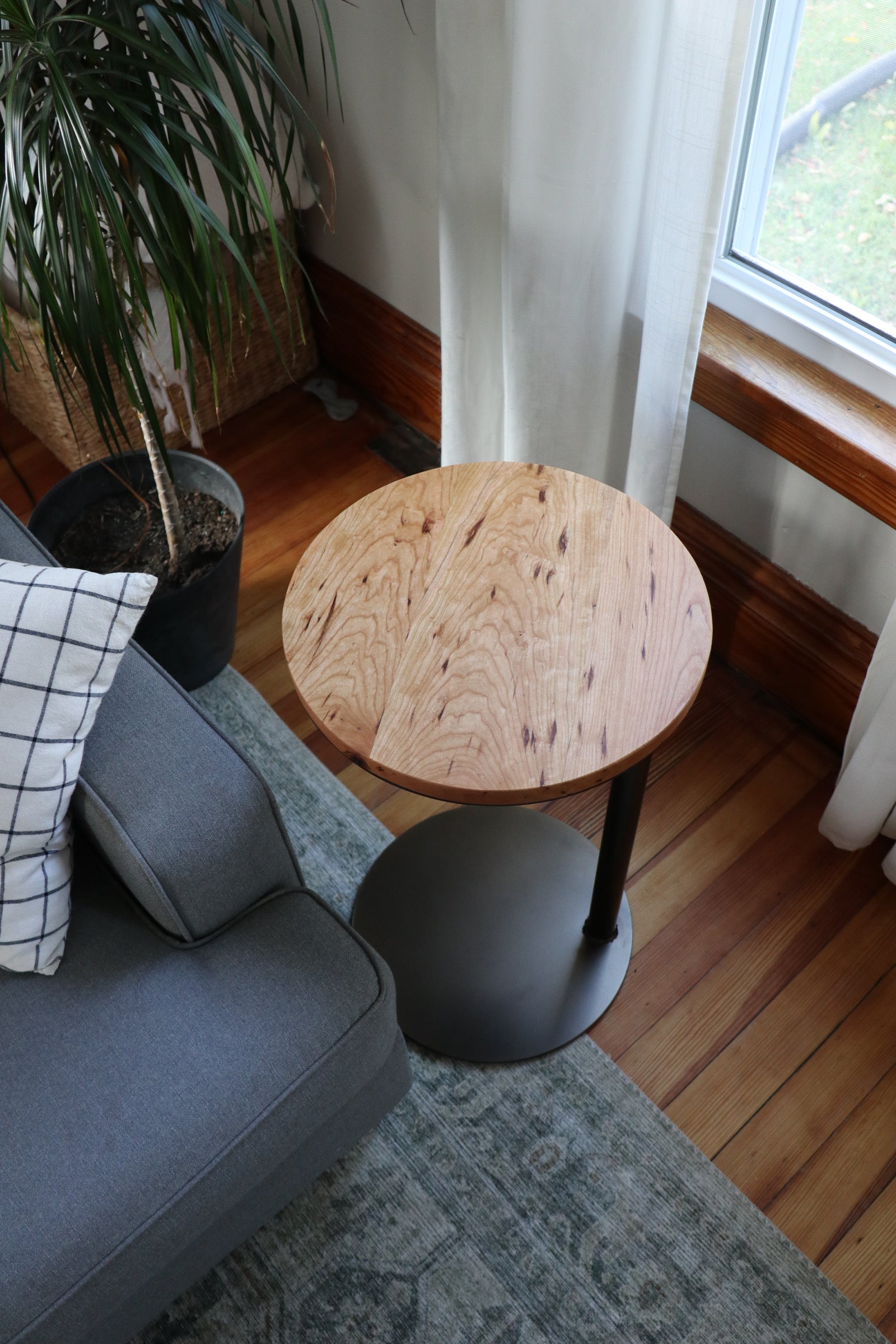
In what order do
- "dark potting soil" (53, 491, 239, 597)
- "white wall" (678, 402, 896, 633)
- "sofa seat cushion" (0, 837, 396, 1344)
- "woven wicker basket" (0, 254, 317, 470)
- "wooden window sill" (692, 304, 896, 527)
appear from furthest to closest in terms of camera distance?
"woven wicker basket" (0, 254, 317, 470)
"dark potting soil" (53, 491, 239, 597)
"white wall" (678, 402, 896, 633)
"wooden window sill" (692, 304, 896, 527)
"sofa seat cushion" (0, 837, 396, 1344)

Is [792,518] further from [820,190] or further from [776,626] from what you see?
[820,190]

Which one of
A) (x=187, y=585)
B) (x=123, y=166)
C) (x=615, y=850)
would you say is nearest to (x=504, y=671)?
(x=615, y=850)

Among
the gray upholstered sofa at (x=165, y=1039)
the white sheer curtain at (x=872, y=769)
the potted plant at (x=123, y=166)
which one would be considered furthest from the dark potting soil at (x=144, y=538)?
the white sheer curtain at (x=872, y=769)

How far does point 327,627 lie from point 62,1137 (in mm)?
539

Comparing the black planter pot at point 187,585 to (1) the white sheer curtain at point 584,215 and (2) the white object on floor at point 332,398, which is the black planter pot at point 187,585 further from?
(2) the white object on floor at point 332,398

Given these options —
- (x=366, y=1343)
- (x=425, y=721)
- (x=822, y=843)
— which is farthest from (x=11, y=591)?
(x=822, y=843)

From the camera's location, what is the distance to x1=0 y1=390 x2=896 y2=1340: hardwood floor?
1.29 metres

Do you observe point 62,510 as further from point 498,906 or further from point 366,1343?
point 366,1343

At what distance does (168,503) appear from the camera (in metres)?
1.59

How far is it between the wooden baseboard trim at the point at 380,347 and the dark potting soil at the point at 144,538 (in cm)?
48

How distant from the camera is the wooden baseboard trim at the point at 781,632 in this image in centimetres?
156

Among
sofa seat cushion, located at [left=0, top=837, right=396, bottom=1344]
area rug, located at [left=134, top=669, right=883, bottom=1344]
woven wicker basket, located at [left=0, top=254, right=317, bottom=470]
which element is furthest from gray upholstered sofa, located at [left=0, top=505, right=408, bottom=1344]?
woven wicker basket, located at [left=0, top=254, right=317, bottom=470]

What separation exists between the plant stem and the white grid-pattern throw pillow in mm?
491

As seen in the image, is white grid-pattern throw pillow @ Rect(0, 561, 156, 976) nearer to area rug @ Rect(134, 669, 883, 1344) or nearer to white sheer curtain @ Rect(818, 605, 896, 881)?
area rug @ Rect(134, 669, 883, 1344)
